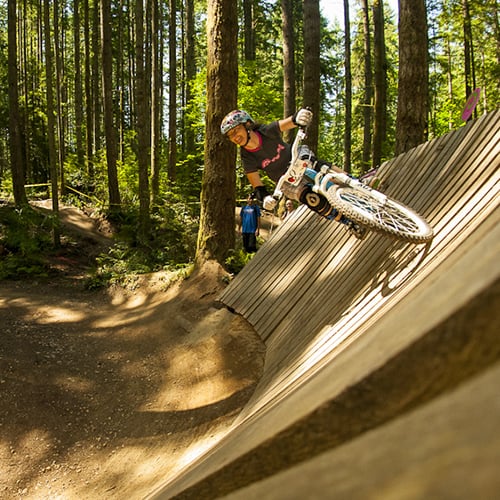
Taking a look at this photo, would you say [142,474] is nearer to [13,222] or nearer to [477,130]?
[477,130]

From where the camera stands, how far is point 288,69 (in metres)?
17.0

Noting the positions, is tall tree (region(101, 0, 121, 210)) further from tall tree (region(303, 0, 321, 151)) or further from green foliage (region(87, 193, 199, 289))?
tall tree (region(303, 0, 321, 151))

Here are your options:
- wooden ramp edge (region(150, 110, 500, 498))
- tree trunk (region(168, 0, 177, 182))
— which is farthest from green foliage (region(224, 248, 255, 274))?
tree trunk (region(168, 0, 177, 182))

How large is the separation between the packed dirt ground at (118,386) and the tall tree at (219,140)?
66 cm

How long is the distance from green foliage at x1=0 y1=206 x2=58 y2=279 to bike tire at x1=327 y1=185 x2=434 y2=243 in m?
10.5

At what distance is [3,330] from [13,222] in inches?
333

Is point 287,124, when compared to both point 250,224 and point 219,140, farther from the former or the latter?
point 250,224

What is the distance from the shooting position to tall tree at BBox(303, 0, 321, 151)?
548 inches

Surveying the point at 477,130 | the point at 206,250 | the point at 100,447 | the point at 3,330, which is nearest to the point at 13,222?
the point at 3,330

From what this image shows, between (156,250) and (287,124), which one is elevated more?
(287,124)

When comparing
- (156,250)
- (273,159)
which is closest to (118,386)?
(273,159)

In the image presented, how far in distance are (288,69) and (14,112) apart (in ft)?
35.2

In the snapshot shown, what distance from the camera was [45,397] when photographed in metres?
6.71

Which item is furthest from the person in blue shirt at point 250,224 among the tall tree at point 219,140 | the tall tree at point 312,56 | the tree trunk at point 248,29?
the tree trunk at point 248,29
